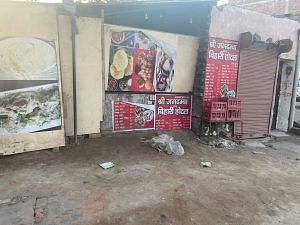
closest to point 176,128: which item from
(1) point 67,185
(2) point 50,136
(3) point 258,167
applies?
(3) point 258,167

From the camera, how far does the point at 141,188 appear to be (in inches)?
183

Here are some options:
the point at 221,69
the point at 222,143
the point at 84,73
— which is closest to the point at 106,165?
the point at 84,73

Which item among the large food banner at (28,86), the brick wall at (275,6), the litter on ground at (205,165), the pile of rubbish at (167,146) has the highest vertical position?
the brick wall at (275,6)

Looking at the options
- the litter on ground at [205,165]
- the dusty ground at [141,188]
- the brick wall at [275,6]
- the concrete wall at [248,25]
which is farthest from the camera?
the brick wall at [275,6]

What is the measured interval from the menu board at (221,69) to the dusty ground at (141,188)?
1903mm

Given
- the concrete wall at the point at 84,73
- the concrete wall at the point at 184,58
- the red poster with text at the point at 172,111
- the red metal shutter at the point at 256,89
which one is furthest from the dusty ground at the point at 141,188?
the red metal shutter at the point at 256,89

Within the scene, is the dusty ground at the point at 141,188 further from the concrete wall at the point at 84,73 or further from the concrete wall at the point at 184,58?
the concrete wall at the point at 184,58

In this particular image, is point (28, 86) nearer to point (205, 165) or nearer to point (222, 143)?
point (205, 165)

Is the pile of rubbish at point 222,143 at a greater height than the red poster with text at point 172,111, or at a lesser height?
lesser

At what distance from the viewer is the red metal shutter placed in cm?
845

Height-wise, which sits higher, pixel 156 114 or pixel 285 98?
pixel 285 98

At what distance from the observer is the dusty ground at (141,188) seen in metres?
3.81

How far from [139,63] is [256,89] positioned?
3.82 m

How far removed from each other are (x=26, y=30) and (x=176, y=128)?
4291mm
